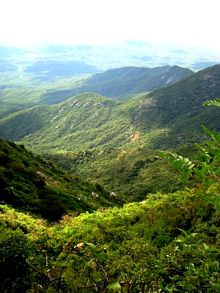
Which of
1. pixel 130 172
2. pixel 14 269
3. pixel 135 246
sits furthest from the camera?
pixel 130 172

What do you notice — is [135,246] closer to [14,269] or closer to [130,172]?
[14,269]

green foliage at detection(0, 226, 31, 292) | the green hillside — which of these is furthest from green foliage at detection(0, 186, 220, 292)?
the green hillside

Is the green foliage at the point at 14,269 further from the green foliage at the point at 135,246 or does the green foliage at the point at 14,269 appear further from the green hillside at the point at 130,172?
the green hillside at the point at 130,172

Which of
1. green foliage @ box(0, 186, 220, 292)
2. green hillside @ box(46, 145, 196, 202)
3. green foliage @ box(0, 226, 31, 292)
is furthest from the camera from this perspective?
green hillside @ box(46, 145, 196, 202)

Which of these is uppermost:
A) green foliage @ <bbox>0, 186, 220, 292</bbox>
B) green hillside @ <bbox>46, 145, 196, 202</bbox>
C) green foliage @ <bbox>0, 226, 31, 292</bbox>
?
green foliage @ <bbox>0, 226, 31, 292</bbox>

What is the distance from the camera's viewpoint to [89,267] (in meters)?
10.8

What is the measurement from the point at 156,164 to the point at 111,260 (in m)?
146

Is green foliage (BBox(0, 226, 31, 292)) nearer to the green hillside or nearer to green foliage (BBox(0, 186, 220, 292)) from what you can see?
green foliage (BBox(0, 186, 220, 292))

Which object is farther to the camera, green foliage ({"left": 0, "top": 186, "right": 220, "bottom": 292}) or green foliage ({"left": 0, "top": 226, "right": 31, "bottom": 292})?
green foliage ({"left": 0, "top": 186, "right": 220, "bottom": 292})

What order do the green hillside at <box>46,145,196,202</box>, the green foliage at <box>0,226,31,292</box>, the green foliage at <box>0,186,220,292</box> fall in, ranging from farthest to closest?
the green hillside at <box>46,145,196,202</box>
the green foliage at <box>0,186,220,292</box>
the green foliage at <box>0,226,31,292</box>

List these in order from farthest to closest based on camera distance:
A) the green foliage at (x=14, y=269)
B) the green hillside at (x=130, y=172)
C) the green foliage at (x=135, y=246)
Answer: the green hillside at (x=130, y=172) < the green foliage at (x=135, y=246) < the green foliage at (x=14, y=269)

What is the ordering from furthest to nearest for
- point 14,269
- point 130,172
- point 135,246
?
point 130,172
point 135,246
point 14,269

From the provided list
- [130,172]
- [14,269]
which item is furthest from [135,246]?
[130,172]

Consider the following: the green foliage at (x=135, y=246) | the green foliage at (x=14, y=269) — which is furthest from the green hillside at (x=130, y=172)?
the green foliage at (x=14, y=269)
